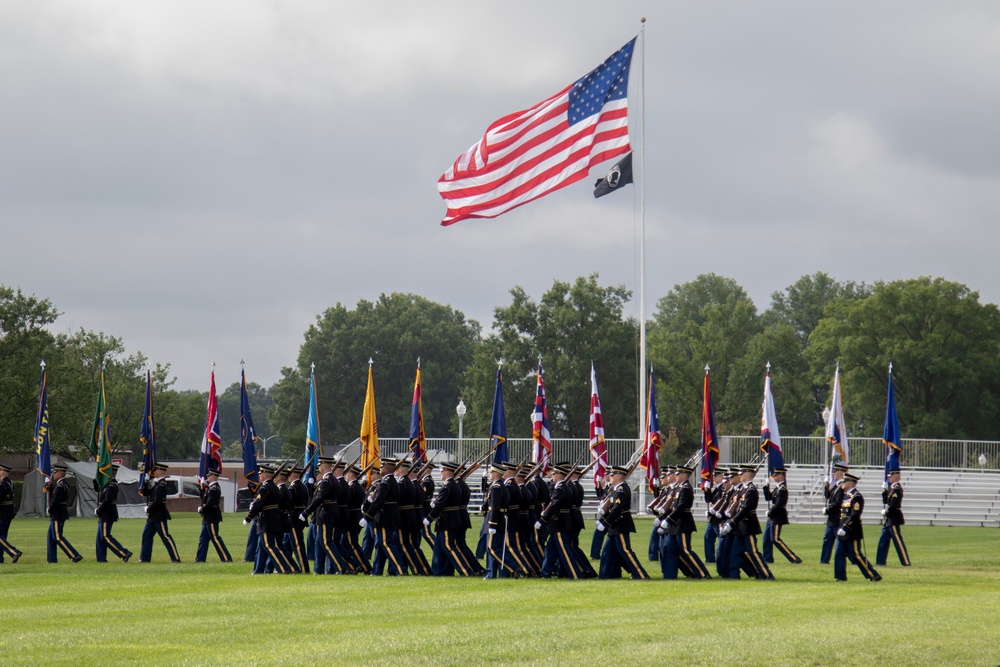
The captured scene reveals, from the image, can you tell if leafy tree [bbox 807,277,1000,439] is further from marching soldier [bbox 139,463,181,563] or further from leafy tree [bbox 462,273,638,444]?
marching soldier [bbox 139,463,181,563]

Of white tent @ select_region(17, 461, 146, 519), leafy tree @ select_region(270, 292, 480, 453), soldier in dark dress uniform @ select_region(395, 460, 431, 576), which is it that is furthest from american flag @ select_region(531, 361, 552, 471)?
leafy tree @ select_region(270, 292, 480, 453)

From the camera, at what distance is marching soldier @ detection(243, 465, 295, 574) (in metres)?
19.9

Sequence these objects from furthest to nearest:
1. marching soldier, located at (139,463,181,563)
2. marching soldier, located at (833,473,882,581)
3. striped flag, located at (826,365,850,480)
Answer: striped flag, located at (826,365,850,480)
marching soldier, located at (139,463,181,563)
marching soldier, located at (833,473,882,581)

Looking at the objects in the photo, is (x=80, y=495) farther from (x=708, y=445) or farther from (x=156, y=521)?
(x=708, y=445)

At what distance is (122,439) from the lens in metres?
63.4

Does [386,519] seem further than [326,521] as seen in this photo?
No

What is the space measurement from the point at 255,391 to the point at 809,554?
156881 millimetres

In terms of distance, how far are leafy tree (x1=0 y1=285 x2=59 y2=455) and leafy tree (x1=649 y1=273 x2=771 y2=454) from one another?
34504 millimetres

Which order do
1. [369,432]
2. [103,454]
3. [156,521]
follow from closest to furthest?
1. [156,521]
2. [369,432]
3. [103,454]

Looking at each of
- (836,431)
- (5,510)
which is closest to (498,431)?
(836,431)

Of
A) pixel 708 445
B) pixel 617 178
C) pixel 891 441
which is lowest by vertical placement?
pixel 708 445

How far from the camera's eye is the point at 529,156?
26.0 meters

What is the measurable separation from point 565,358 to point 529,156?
146ft

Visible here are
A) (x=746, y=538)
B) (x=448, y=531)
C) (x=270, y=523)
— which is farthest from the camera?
(x=270, y=523)
